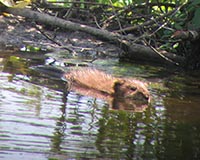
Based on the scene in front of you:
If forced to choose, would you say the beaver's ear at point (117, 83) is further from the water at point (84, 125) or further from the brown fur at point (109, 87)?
the water at point (84, 125)

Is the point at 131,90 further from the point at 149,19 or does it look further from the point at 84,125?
the point at 149,19

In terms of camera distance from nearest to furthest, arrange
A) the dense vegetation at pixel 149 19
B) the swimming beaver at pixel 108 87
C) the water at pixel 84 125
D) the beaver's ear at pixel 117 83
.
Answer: the water at pixel 84 125
the swimming beaver at pixel 108 87
the beaver's ear at pixel 117 83
the dense vegetation at pixel 149 19

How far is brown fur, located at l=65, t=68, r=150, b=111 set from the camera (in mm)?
6176

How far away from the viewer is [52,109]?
16.0 feet

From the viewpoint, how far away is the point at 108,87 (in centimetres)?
654

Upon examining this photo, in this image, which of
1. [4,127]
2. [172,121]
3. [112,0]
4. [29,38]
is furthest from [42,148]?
[29,38]

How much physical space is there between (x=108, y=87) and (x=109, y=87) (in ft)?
0.04

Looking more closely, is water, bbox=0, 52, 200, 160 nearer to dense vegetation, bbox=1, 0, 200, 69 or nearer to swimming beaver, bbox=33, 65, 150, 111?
swimming beaver, bbox=33, 65, 150, 111

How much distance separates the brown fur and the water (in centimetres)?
17

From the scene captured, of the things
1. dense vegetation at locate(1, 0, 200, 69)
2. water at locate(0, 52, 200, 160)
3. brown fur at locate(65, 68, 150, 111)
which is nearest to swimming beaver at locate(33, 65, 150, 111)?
brown fur at locate(65, 68, 150, 111)

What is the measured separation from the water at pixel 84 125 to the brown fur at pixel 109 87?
0.17 m

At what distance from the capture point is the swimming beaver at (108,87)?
612 cm

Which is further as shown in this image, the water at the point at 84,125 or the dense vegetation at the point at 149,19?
the dense vegetation at the point at 149,19

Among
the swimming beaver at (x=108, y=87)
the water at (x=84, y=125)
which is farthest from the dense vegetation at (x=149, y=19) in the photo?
the water at (x=84, y=125)
